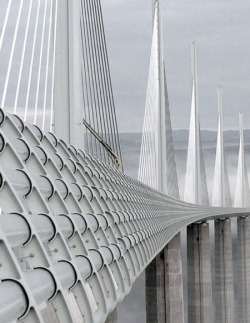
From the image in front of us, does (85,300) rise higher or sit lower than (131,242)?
lower

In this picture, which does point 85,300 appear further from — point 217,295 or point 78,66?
point 217,295

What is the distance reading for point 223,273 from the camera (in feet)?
191

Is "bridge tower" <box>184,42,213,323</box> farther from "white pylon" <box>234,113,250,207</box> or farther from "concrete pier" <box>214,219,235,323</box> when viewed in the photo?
"white pylon" <box>234,113,250,207</box>

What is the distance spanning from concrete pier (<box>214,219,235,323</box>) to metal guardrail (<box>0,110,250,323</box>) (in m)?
50.0

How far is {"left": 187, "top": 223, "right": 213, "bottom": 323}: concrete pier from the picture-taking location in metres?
48.7

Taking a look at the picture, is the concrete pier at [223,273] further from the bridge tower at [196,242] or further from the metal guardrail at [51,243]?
the metal guardrail at [51,243]

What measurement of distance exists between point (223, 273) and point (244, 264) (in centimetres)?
782

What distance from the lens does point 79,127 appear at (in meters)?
13.1

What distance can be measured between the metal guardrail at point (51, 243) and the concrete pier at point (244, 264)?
190ft

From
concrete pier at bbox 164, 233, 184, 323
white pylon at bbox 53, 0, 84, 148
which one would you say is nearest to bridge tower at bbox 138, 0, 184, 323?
concrete pier at bbox 164, 233, 184, 323

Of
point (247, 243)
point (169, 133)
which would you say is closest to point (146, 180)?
point (169, 133)

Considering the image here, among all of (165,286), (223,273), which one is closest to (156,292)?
(165,286)

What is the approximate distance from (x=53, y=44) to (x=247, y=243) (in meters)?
54.5

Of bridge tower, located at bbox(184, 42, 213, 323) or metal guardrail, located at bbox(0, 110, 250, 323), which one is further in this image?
bridge tower, located at bbox(184, 42, 213, 323)
